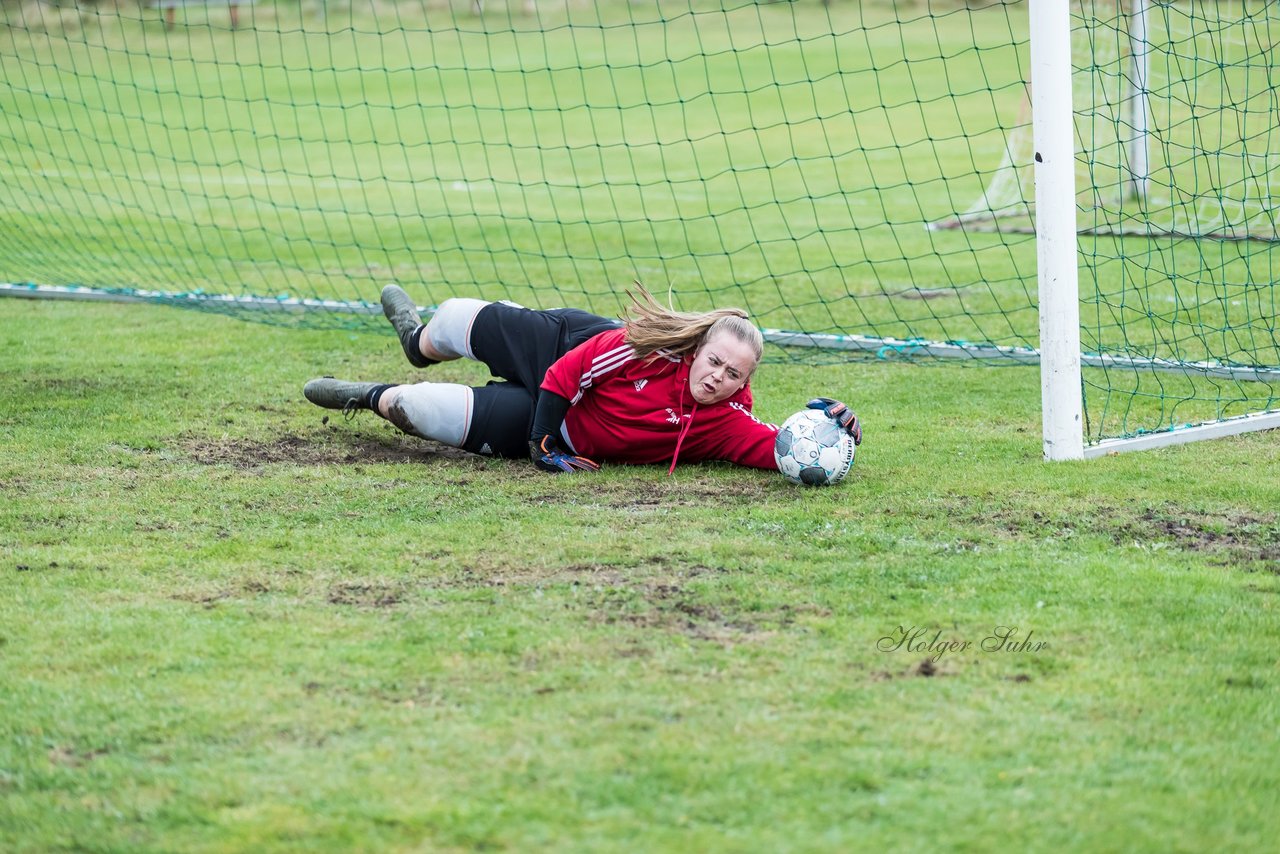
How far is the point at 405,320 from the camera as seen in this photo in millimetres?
6609

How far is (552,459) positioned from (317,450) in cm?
107

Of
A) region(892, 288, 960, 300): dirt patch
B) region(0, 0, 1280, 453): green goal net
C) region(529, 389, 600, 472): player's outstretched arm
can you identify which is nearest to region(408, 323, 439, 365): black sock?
region(529, 389, 600, 472): player's outstretched arm

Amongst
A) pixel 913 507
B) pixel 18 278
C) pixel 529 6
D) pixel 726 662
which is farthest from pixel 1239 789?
pixel 529 6

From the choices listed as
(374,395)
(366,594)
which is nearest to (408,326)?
(374,395)

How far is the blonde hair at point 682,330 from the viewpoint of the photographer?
5316 mm

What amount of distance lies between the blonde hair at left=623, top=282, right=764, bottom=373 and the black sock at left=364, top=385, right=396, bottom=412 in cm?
114

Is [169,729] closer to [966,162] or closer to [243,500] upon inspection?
[243,500]

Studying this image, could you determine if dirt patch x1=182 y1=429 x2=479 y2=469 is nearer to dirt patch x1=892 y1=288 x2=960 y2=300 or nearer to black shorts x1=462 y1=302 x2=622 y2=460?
black shorts x1=462 y1=302 x2=622 y2=460

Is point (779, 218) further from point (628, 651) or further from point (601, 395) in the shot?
point (628, 651)

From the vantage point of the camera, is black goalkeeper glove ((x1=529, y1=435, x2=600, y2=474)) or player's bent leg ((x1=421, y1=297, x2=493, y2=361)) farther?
player's bent leg ((x1=421, y1=297, x2=493, y2=361))

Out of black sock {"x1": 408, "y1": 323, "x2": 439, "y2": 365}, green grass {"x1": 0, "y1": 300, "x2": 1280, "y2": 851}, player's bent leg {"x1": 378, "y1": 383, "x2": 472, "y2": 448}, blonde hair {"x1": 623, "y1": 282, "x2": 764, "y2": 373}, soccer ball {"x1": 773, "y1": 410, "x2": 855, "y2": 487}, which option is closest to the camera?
green grass {"x1": 0, "y1": 300, "x2": 1280, "y2": 851}

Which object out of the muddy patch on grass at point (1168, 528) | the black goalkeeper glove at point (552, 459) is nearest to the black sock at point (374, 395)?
the black goalkeeper glove at point (552, 459)

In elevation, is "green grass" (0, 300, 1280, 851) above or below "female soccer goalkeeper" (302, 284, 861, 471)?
below

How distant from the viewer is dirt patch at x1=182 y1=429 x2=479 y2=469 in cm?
576
